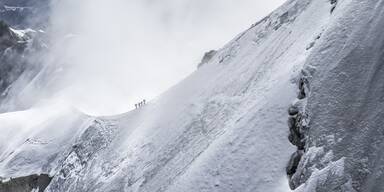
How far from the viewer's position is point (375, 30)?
27.8 meters

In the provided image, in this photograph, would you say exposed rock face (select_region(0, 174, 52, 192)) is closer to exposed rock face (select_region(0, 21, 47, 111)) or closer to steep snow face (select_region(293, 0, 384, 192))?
steep snow face (select_region(293, 0, 384, 192))

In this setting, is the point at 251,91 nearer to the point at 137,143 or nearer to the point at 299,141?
the point at 299,141

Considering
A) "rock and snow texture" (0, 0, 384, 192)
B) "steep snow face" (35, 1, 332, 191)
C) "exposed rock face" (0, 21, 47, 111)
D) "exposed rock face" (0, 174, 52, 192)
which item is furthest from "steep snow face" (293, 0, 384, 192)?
"exposed rock face" (0, 21, 47, 111)

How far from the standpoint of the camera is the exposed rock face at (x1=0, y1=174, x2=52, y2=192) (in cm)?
5541

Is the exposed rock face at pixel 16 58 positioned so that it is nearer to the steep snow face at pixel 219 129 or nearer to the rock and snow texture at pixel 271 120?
the steep snow face at pixel 219 129

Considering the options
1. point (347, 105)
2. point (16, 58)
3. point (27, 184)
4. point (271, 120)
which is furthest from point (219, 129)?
point (16, 58)

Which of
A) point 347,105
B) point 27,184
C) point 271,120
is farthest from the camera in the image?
point 27,184

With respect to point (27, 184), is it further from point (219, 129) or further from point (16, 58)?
point (16, 58)

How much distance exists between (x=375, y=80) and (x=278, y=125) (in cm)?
544

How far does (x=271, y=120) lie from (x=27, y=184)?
1410 inches

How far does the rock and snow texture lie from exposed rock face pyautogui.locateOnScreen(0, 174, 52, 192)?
3.32 meters

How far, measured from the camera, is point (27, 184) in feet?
189

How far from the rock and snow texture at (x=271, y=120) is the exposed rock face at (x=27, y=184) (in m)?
3.32

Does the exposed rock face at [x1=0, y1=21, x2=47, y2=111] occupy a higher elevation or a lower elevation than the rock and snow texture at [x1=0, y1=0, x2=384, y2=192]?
higher
